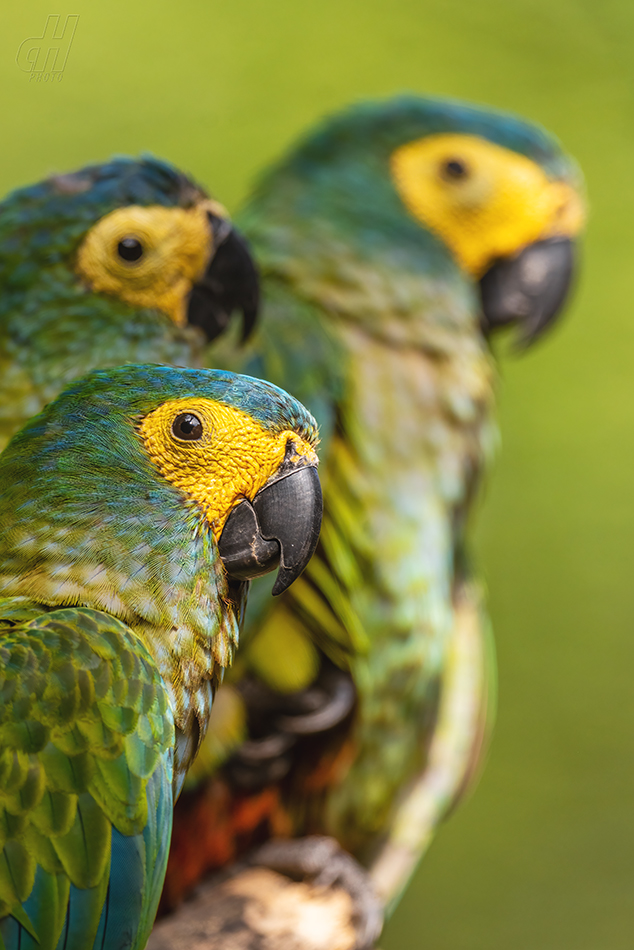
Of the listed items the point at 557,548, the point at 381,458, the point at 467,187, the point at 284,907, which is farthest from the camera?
the point at 557,548

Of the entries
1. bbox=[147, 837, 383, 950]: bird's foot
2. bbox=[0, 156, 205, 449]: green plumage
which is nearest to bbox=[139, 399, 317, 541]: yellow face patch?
bbox=[0, 156, 205, 449]: green plumage

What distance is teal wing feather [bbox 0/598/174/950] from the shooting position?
0.38 meters

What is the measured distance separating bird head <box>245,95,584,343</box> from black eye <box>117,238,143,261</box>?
394 mm

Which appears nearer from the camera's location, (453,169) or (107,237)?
(107,237)

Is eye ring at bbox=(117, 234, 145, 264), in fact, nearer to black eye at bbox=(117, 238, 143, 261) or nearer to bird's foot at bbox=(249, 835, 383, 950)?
black eye at bbox=(117, 238, 143, 261)

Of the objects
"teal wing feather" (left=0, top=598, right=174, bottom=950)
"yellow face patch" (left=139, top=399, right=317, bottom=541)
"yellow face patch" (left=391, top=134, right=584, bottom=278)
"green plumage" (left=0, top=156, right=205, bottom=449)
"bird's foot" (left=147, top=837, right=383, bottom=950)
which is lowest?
"bird's foot" (left=147, top=837, right=383, bottom=950)

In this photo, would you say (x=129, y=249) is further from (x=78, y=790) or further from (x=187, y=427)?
(x=78, y=790)

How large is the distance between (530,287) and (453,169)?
0.58 feet

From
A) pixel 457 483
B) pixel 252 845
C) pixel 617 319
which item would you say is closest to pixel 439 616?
pixel 457 483

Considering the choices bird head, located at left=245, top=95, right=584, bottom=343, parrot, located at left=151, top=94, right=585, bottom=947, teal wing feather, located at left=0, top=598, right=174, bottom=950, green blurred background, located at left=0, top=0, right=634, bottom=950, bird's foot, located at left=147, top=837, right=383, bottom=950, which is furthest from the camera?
green blurred background, located at left=0, top=0, right=634, bottom=950

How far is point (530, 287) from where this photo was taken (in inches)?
42.4

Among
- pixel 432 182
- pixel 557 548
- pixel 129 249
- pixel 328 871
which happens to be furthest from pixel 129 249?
pixel 557 548

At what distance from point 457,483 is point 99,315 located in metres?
0.47

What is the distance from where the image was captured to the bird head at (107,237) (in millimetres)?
626
